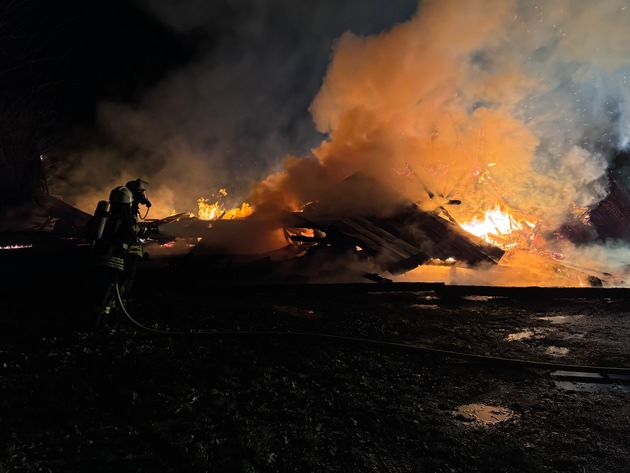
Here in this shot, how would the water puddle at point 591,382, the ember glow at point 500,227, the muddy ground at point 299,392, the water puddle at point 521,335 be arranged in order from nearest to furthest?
the muddy ground at point 299,392 < the water puddle at point 591,382 < the water puddle at point 521,335 < the ember glow at point 500,227

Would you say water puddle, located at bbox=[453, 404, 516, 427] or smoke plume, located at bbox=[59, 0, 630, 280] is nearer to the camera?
water puddle, located at bbox=[453, 404, 516, 427]

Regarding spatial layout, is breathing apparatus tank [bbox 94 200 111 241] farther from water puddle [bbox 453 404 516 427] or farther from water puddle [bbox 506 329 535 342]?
water puddle [bbox 506 329 535 342]

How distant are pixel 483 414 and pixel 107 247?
15.3 feet

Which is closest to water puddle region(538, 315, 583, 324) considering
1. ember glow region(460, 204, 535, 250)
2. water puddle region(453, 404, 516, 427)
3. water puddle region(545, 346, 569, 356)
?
water puddle region(545, 346, 569, 356)

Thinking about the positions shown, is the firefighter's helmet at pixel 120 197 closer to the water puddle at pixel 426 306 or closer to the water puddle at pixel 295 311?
the water puddle at pixel 295 311

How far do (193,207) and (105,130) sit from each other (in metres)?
6.24

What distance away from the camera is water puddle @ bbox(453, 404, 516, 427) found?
308cm

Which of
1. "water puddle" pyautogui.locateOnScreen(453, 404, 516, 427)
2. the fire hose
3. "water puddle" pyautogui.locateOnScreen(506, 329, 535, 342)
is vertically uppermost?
"water puddle" pyautogui.locateOnScreen(506, 329, 535, 342)

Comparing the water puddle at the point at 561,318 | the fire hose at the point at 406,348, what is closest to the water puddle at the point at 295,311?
the fire hose at the point at 406,348

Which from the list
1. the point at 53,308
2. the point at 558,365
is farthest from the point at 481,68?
the point at 53,308

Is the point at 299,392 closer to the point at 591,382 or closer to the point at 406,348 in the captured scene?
the point at 406,348

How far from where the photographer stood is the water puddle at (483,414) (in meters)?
3.08

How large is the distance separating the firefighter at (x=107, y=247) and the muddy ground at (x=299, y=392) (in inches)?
14.3

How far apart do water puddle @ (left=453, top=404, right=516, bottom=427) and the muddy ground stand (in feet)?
0.06
